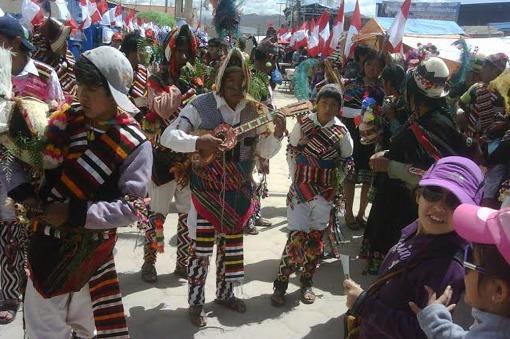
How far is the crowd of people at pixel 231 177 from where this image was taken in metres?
2.05

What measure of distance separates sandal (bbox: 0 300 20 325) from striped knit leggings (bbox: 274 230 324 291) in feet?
6.67

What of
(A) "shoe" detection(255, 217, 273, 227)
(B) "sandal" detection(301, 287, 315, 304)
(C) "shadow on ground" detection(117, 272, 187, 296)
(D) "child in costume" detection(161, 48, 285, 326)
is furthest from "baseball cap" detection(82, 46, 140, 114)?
(A) "shoe" detection(255, 217, 273, 227)

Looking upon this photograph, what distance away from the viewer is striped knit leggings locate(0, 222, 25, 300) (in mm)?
3627

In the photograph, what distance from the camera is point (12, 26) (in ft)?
12.0

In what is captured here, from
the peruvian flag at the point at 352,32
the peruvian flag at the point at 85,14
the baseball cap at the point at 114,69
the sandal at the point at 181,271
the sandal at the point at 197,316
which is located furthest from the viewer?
the peruvian flag at the point at 85,14

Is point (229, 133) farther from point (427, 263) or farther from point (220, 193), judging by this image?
point (427, 263)

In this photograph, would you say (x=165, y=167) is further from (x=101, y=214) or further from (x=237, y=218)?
(x=101, y=214)

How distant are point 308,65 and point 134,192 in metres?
3.69

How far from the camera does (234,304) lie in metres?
4.10

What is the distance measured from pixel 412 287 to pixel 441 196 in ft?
1.28

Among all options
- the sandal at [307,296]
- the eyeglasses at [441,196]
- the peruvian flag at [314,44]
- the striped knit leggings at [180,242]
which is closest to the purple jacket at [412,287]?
the eyeglasses at [441,196]

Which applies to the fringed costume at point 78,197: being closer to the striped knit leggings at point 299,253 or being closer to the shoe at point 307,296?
the striped knit leggings at point 299,253

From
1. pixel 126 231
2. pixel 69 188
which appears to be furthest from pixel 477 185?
pixel 126 231

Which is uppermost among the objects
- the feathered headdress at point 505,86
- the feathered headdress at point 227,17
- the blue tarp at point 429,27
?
the blue tarp at point 429,27
